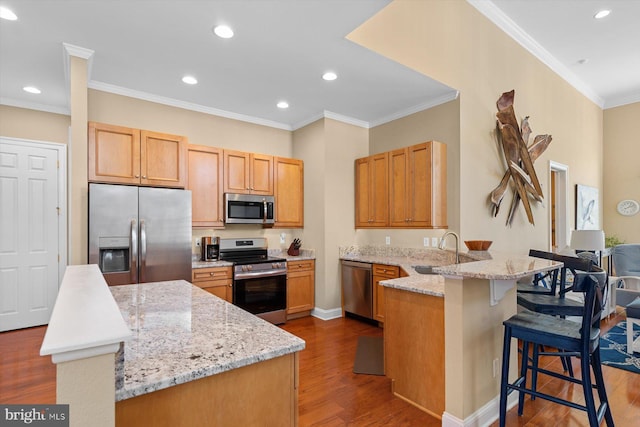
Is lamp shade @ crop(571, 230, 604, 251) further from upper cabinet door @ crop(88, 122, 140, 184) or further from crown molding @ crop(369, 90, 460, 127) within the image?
upper cabinet door @ crop(88, 122, 140, 184)

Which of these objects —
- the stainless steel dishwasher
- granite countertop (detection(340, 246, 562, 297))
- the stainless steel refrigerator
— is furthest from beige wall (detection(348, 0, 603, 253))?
the stainless steel refrigerator

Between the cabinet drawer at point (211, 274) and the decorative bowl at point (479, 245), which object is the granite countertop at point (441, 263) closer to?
the decorative bowl at point (479, 245)

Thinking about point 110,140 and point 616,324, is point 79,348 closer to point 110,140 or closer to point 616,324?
point 110,140

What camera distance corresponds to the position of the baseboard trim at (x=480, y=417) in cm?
204

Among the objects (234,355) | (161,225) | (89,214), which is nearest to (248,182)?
(161,225)

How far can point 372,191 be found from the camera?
4645 mm

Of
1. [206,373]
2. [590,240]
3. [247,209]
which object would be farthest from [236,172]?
[590,240]

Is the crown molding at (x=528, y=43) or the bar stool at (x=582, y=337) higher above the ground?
the crown molding at (x=528, y=43)

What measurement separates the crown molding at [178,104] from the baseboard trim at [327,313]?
9.42 feet

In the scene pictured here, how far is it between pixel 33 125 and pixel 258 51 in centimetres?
342

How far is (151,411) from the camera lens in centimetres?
95

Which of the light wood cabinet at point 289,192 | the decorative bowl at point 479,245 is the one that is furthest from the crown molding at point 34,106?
the decorative bowl at point 479,245

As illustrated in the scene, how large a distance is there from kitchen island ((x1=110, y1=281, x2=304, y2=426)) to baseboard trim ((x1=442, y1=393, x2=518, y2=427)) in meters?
1.37

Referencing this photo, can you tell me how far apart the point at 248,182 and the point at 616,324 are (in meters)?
5.25
